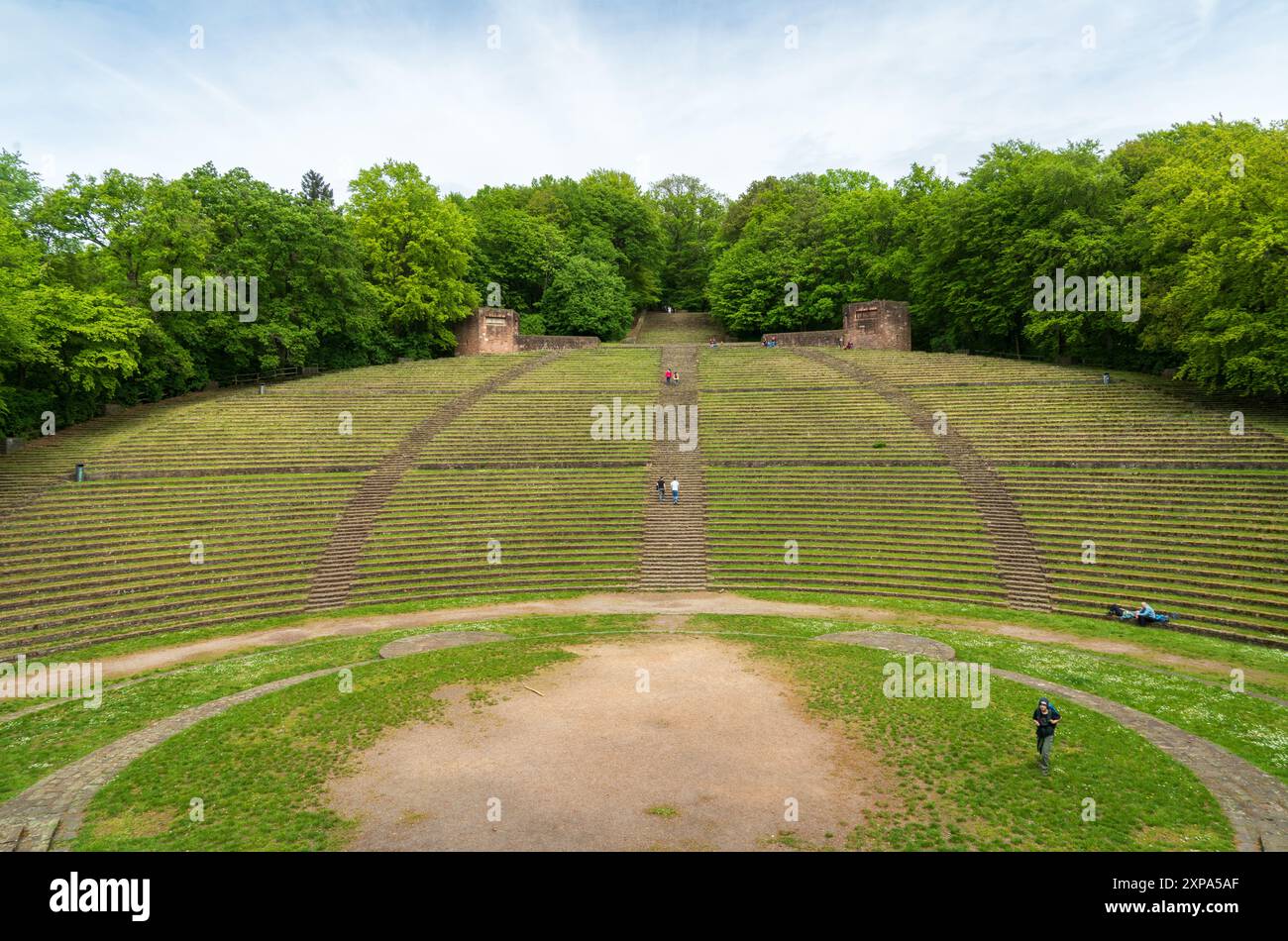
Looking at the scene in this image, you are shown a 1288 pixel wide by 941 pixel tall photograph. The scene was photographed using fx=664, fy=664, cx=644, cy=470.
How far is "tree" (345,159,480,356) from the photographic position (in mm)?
54562

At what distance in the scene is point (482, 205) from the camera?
7706 cm

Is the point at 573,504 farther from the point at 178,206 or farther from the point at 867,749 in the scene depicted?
the point at 178,206

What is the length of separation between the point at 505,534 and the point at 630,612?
8292 mm

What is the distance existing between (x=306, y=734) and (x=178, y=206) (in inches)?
1588

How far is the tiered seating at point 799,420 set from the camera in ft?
112

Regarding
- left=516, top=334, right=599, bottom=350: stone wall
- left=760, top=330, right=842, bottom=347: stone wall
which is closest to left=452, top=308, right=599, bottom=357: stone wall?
left=516, top=334, right=599, bottom=350: stone wall

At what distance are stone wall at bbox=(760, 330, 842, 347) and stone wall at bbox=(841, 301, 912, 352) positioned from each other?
1.34 meters

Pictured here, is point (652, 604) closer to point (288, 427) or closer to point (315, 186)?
point (288, 427)

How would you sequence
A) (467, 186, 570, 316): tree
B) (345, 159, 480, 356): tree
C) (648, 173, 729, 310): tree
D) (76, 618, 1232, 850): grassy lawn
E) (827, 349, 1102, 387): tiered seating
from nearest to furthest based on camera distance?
1. (76, 618, 1232, 850): grassy lawn
2. (827, 349, 1102, 387): tiered seating
3. (345, 159, 480, 356): tree
4. (467, 186, 570, 316): tree
5. (648, 173, 729, 310): tree

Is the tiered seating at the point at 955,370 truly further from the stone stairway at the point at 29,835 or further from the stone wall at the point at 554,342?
the stone stairway at the point at 29,835

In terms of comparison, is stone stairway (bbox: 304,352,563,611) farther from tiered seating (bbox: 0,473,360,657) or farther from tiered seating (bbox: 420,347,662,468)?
tiered seating (bbox: 420,347,662,468)

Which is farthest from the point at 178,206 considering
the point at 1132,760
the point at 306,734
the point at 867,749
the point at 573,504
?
the point at 1132,760

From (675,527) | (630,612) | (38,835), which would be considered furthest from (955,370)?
(38,835)

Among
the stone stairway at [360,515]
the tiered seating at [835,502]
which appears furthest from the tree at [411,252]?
the tiered seating at [835,502]
